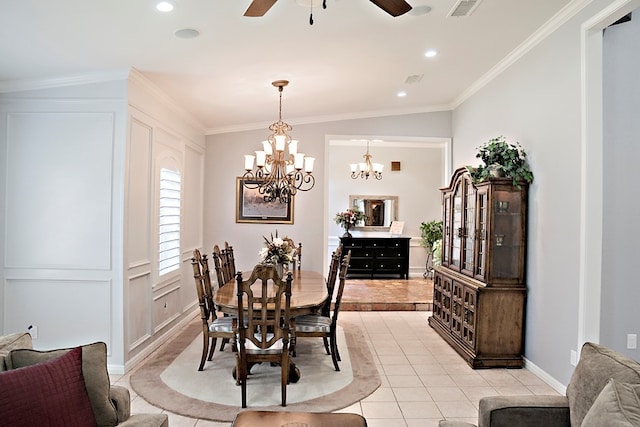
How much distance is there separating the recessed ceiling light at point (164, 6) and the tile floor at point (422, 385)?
2.84m

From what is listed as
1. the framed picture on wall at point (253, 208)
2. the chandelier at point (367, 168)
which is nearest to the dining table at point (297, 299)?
the framed picture on wall at point (253, 208)

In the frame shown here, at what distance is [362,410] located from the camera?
3.21 metres

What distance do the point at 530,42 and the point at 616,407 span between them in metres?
3.66

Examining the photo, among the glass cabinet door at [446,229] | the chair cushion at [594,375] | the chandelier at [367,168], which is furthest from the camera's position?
the chandelier at [367,168]

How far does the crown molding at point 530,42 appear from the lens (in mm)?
3474

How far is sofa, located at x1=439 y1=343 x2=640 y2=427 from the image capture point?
1.56 meters

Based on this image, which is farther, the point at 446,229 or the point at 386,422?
the point at 446,229

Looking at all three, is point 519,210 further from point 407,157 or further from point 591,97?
point 407,157

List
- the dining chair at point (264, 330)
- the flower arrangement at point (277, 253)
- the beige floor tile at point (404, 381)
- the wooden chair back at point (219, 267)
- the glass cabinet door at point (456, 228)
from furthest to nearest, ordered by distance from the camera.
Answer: the glass cabinet door at point (456, 228)
the wooden chair back at point (219, 267)
the flower arrangement at point (277, 253)
the beige floor tile at point (404, 381)
the dining chair at point (264, 330)

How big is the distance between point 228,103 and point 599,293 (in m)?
4.37

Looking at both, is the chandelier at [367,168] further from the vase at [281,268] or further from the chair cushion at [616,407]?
the chair cushion at [616,407]

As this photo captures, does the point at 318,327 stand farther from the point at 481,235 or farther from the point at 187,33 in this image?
the point at 187,33

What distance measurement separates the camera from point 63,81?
390 cm

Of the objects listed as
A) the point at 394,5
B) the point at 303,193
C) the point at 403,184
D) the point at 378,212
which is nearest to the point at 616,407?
the point at 394,5
